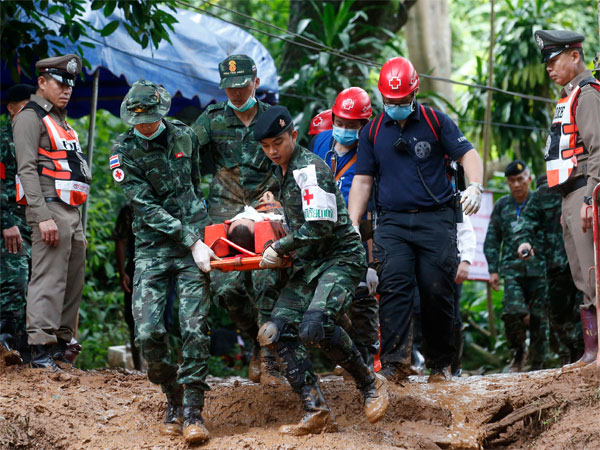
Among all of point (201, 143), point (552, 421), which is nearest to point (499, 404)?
point (552, 421)

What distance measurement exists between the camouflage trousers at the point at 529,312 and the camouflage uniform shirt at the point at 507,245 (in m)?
0.10

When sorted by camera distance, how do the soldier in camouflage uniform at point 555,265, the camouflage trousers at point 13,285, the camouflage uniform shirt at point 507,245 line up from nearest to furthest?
1. the camouflage trousers at point 13,285
2. the soldier in camouflage uniform at point 555,265
3. the camouflage uniform shirt at point 507,245

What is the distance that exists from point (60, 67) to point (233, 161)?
1.72 m

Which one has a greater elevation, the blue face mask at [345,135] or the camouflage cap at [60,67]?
the camouflage cap at [60,67]

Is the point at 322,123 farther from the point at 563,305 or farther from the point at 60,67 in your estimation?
the point at 563,305

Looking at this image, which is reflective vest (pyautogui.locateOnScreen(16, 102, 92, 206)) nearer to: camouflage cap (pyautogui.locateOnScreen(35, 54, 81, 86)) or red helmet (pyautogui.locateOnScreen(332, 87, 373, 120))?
camouflage cap (pyautogui.locateOnScreen(35, 54, 81, 86))

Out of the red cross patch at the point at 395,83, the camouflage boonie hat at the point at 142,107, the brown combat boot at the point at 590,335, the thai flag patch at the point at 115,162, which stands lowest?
the brown combat boot at the point at 590,335

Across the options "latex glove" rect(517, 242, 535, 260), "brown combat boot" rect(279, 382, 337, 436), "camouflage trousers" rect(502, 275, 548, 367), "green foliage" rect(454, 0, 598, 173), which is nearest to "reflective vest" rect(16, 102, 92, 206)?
"brown combat boot" rect(279, 382, 337, 436)

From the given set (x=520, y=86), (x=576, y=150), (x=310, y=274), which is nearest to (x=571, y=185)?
(x=576, y=150)

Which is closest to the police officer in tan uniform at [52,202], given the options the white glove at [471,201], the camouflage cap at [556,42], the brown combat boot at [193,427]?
the brown combat boot at [193,427]

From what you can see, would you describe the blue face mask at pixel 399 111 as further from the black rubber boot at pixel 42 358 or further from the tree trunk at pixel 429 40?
the tree trunk at pixel 429 40

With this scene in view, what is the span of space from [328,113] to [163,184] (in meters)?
2.72

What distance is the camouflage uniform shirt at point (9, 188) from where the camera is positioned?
7.18 m

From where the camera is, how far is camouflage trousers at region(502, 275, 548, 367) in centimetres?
930
